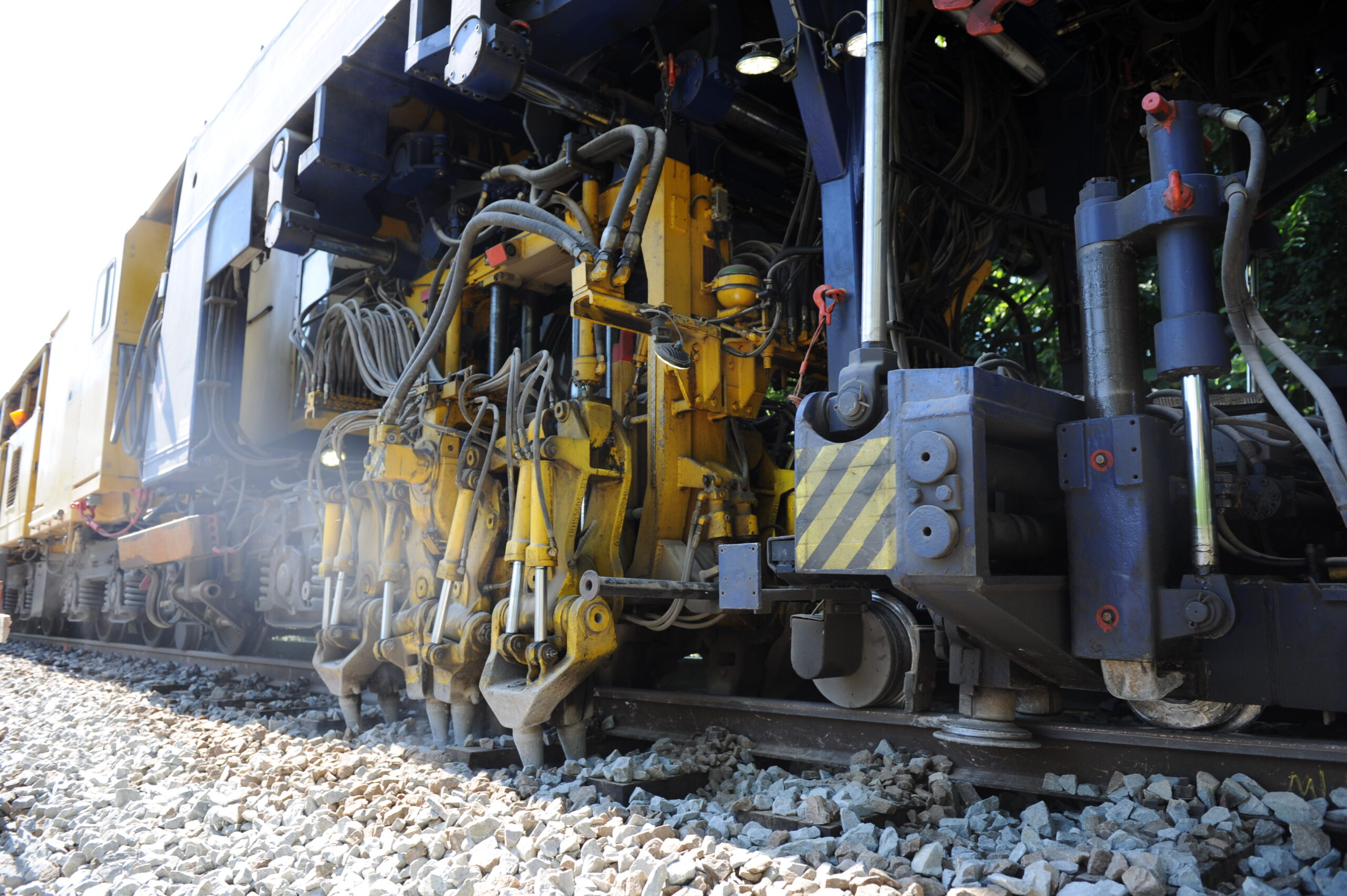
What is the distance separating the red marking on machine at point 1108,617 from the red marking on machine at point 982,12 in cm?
162

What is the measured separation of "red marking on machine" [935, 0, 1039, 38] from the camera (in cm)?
266

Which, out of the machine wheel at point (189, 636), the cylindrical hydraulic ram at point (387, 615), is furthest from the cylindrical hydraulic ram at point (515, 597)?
the machine wheel at point (189, 636)

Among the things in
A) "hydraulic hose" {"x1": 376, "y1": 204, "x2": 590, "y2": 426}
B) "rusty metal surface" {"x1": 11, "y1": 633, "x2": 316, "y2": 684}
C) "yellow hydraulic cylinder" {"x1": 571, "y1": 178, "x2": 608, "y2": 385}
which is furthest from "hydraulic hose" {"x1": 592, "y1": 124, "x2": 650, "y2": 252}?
"rusty metal surface" {"x1": 11, "y1": 633, "x2": 316, "y2": 684}

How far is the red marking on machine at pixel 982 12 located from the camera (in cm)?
266

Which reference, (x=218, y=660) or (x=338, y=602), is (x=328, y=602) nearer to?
(x=338, y=602)

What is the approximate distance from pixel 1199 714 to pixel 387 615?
358 centimetres

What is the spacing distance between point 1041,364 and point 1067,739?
7.46m

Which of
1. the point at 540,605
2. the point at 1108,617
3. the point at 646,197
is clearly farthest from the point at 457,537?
the point at 1108,617

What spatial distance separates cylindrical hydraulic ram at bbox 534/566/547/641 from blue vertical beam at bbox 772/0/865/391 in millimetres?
1368

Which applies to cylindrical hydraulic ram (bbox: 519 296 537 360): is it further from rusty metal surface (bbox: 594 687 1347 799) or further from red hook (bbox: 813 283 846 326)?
red hook (bbox: 813 283 846 326)

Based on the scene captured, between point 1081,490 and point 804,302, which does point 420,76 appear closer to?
point 804,302

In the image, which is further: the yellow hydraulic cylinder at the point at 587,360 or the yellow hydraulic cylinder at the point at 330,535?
the yellow hydraulic cylinder at the point at 330,535

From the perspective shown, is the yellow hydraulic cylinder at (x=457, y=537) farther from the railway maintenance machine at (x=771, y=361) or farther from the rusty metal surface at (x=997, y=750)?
the rusty metal surface at (x=997, y=750)

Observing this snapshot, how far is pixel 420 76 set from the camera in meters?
4.29
